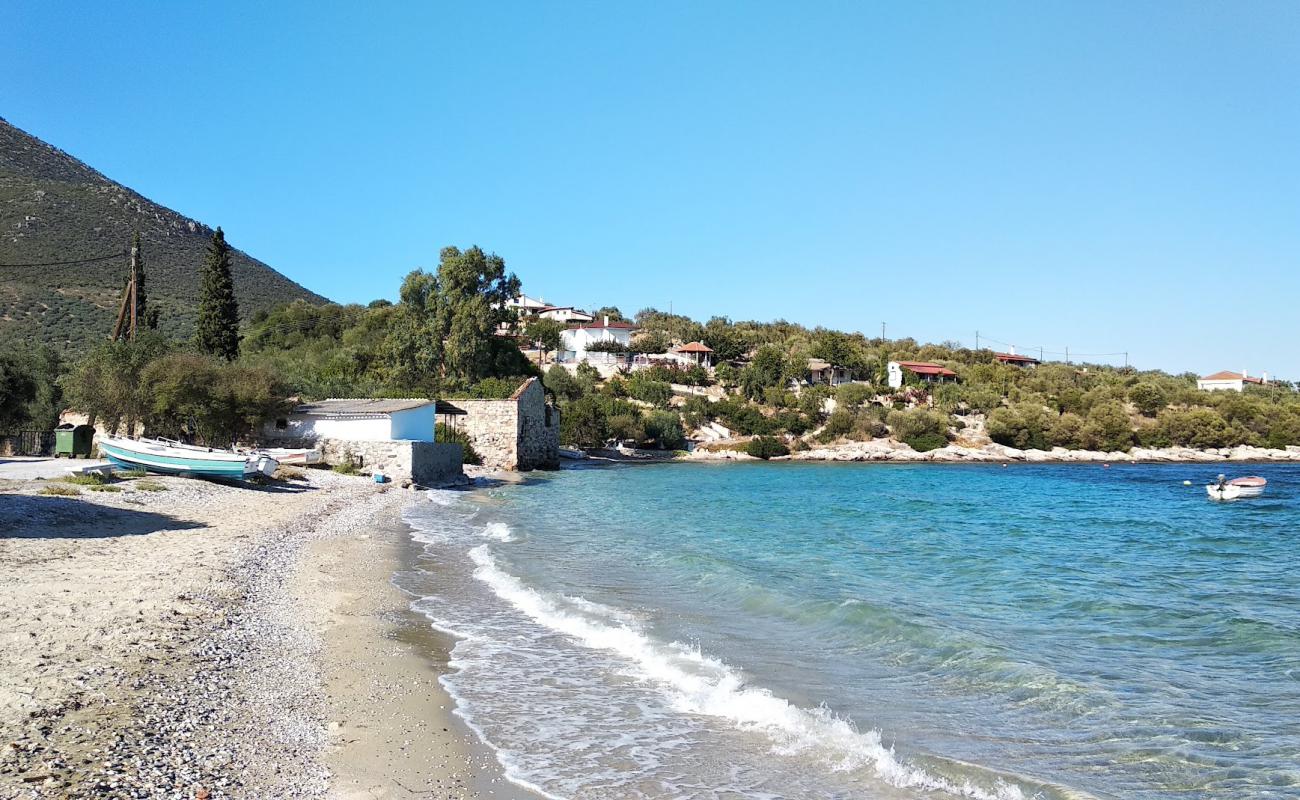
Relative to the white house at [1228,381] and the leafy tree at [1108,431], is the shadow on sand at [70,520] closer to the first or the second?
the leafy tree at [1108,431]

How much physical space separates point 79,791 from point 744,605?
30.9 feet

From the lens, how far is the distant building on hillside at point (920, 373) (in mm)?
86500

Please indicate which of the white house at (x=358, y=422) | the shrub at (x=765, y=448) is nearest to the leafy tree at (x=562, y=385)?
the shrub at (x=765, y=448)

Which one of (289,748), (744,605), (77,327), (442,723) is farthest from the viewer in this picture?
(77,327)

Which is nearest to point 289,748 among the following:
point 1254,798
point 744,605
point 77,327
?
point 1254,798

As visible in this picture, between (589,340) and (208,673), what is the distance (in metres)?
84.0

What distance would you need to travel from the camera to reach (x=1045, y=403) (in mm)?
79375

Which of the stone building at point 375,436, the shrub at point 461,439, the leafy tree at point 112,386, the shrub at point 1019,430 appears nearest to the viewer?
the leafy tree at point 112,386

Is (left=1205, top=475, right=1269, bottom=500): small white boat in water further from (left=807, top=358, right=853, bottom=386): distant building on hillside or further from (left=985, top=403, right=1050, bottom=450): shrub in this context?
(left=807, top=358, right=853, bottom=386): distant building on hillside

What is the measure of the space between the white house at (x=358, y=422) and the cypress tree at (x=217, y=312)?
12.1 metres

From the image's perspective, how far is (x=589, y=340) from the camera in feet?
298

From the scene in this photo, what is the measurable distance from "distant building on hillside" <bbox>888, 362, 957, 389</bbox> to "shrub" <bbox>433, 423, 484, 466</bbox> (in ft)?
176

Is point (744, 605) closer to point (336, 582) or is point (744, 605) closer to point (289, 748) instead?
point (336, 582)

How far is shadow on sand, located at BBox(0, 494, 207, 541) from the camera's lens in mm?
13133
